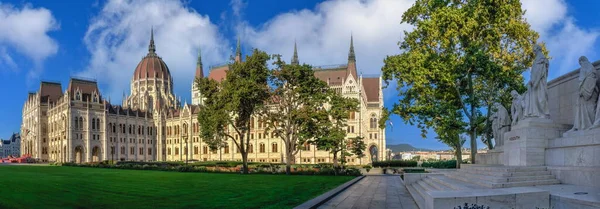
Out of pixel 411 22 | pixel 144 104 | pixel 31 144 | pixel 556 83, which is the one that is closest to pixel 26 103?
pixel 31 144

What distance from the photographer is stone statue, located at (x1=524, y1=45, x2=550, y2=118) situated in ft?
52.7

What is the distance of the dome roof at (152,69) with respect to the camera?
470 ft

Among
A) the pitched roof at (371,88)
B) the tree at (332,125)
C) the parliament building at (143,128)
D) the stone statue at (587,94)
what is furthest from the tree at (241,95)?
the pitched roof at (371,88)

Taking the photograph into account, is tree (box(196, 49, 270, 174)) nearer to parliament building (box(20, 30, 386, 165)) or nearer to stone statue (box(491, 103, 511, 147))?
stone statue (box(491, 103, 511, 147))

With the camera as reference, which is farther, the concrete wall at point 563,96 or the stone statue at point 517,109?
the stone statue at point 517,109

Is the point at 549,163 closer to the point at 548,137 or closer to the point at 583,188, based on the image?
the point at 548,137

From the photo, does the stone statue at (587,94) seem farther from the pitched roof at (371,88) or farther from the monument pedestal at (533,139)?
the pitched roof at (371,88)

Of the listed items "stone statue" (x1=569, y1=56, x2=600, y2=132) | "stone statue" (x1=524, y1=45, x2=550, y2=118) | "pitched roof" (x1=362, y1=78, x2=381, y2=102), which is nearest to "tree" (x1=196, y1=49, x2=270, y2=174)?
"stone statue" (x1=524, y1=45, x2=550, y2=118)

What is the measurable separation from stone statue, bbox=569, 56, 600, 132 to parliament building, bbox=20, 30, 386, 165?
78.2 meters

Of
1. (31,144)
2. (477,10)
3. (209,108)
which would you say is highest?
(477,10)

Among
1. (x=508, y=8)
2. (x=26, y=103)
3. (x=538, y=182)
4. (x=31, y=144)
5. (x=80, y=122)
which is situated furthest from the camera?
(x=26, y=103)

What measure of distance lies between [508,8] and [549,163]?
16.4 metres

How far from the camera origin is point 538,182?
13125mm

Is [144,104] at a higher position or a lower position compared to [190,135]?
higher
